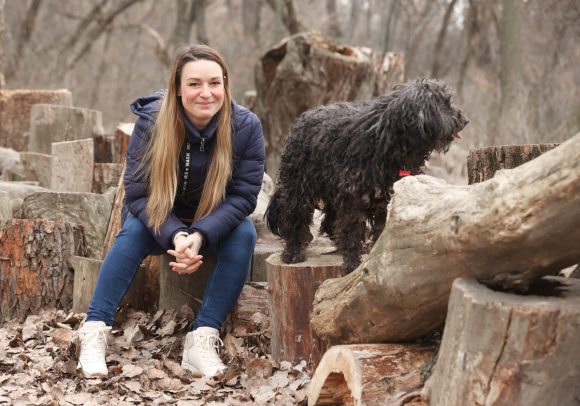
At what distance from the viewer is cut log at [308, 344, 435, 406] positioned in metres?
3.19

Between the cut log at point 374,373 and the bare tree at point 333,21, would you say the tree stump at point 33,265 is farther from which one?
the bare tree at point 333,21

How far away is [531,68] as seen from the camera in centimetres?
1292

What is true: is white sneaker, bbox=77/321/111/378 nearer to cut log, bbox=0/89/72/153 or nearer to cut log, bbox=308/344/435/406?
cut log, bbox=308/344/435/406

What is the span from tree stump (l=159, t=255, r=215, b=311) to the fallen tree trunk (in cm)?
144

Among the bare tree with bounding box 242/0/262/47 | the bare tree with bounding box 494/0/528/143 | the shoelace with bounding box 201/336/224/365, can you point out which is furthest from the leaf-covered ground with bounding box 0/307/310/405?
the bare tree with bounding box 242/0/262/47

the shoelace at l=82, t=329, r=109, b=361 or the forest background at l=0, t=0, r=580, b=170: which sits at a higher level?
the forest background at l=0, t=0, r=580, b=170

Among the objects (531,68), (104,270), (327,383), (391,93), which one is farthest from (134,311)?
(531,68)

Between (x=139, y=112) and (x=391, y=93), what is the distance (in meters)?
1.60

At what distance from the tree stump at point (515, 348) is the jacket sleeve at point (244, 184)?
6.19 ft

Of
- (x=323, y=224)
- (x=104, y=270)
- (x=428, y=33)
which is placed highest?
(x=428, y=33)

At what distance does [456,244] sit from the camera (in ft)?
9.14

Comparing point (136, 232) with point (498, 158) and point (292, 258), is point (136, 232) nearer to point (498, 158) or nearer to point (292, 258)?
point (292, 258)

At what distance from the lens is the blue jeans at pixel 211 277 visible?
432cm

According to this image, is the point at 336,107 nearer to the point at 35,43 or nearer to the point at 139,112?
the point at 139,112
